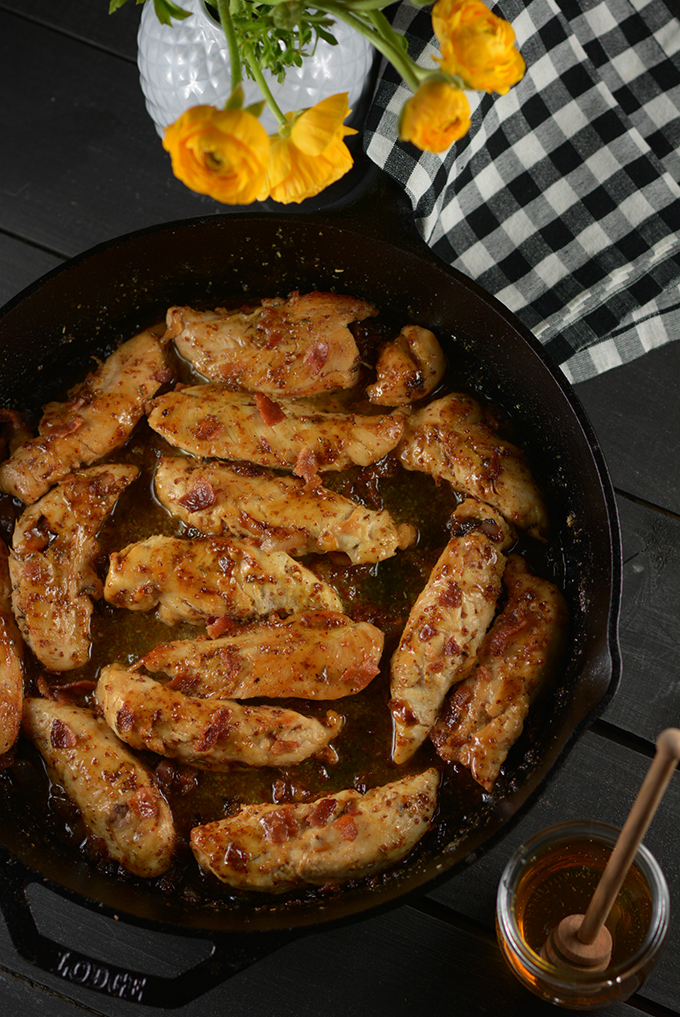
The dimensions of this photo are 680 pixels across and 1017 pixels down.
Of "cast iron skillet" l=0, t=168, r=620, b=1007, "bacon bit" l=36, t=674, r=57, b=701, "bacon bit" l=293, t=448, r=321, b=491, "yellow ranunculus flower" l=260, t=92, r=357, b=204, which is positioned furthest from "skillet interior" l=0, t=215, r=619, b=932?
"yellow ranunculus flower" l=260, t=92, r=357, b=204

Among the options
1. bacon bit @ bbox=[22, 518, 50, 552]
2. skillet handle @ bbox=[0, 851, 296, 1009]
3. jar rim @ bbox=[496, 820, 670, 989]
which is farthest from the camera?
bacon bit @ bbox=[22, 518, 50, 552]

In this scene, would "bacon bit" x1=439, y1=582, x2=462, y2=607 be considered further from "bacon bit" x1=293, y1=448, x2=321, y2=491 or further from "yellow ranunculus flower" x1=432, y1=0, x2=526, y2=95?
"yellow ranunculus flower" x1=432, y1=0, x2=526, y2=95

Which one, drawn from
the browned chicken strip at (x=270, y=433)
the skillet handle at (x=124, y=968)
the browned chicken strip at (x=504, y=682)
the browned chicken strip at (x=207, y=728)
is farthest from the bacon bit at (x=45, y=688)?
the browned chicken strip at (x=504, y=682)

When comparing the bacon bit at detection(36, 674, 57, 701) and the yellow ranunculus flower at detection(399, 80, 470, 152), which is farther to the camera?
the bacon bit at detection(36, 674, 57, 701)

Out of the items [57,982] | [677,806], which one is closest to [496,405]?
[677,806]

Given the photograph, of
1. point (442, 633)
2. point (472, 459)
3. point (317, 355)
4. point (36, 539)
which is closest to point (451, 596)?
point (442, 633)

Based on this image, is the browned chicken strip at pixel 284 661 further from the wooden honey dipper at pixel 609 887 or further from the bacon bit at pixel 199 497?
the wooden honey dipper at pixel 609 887

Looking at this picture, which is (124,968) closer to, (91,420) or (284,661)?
(284,661)
